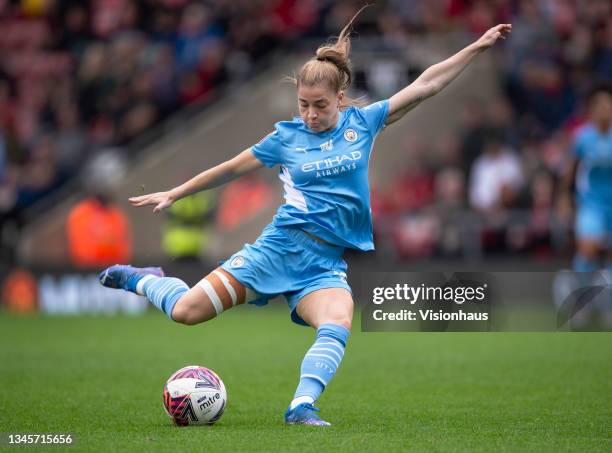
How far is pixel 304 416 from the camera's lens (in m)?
6.62

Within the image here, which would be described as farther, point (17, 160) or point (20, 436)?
point (17, 160)

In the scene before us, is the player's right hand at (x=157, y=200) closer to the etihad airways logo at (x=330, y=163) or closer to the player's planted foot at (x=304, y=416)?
the etihad airways logo at (x=330, y=163)

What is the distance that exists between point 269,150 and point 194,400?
1537 millimetres

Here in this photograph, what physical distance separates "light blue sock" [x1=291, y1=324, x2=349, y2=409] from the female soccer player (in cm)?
7

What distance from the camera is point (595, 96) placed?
12.7 meters

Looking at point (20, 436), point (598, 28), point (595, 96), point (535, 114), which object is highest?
point (598, 28)

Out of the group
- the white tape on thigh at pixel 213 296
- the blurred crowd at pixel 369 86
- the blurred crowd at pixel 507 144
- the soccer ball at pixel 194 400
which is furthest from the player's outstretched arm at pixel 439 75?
the blurred crowd at pixel 507 144

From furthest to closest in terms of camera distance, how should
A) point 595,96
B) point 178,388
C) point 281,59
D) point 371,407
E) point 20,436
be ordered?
point 281,59, point 595,96, point 371,407, point 178,388, point 20,436

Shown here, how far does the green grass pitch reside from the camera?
20.5ft

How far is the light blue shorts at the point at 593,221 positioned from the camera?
1324cm

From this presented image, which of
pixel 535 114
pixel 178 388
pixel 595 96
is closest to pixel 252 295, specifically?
pixel 178 388

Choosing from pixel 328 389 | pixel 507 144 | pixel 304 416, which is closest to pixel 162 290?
pixel 304 416

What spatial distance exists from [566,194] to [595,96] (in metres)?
1.17

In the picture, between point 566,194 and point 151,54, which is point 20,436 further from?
point 151,54
